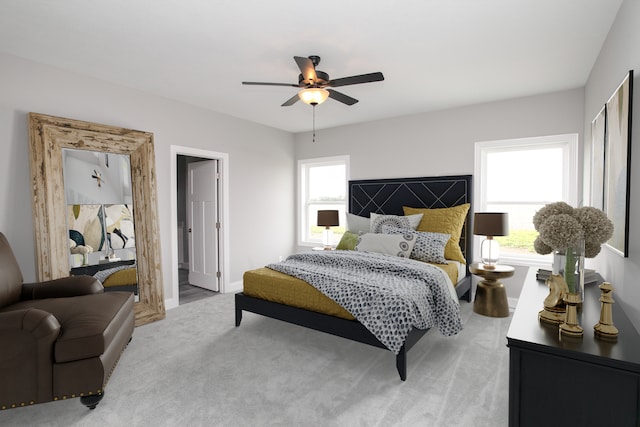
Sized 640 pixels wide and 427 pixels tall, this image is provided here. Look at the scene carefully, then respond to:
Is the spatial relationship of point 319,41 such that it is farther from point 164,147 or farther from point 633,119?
point 164,147

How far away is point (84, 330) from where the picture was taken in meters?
2.01

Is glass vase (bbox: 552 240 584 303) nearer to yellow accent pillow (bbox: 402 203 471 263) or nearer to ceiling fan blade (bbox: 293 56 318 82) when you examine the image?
ceiling fan blade (bbox: 293 56 318 82)

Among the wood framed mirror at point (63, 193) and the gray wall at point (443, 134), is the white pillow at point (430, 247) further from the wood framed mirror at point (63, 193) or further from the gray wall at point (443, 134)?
the wood framed mirror at point (63, 193)

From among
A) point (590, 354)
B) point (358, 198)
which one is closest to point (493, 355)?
point (590, 354)

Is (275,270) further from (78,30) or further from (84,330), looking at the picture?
(78,30)

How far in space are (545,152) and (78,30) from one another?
4.85 metres

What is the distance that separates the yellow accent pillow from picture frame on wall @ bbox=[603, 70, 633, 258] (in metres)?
1.84

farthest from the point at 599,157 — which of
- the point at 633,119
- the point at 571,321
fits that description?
the point at 571,321

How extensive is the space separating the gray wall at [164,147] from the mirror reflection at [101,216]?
0.33 meters

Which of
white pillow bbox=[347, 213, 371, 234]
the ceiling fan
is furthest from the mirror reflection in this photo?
white pillow bbox=[347, 213, 371, 234]

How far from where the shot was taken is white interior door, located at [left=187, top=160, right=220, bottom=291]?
16.1 ft

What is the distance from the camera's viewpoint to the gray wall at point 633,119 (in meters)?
1.68

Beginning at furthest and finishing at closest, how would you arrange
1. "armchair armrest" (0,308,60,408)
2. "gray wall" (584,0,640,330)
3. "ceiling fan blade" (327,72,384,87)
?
"ceiling fan blade" (327,72,384,87), "armchair armrest" (0,308,60,408), "gray wall" (584,0,640,330)

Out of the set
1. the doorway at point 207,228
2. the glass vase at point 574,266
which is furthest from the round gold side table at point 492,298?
the doorway at point 207,228
